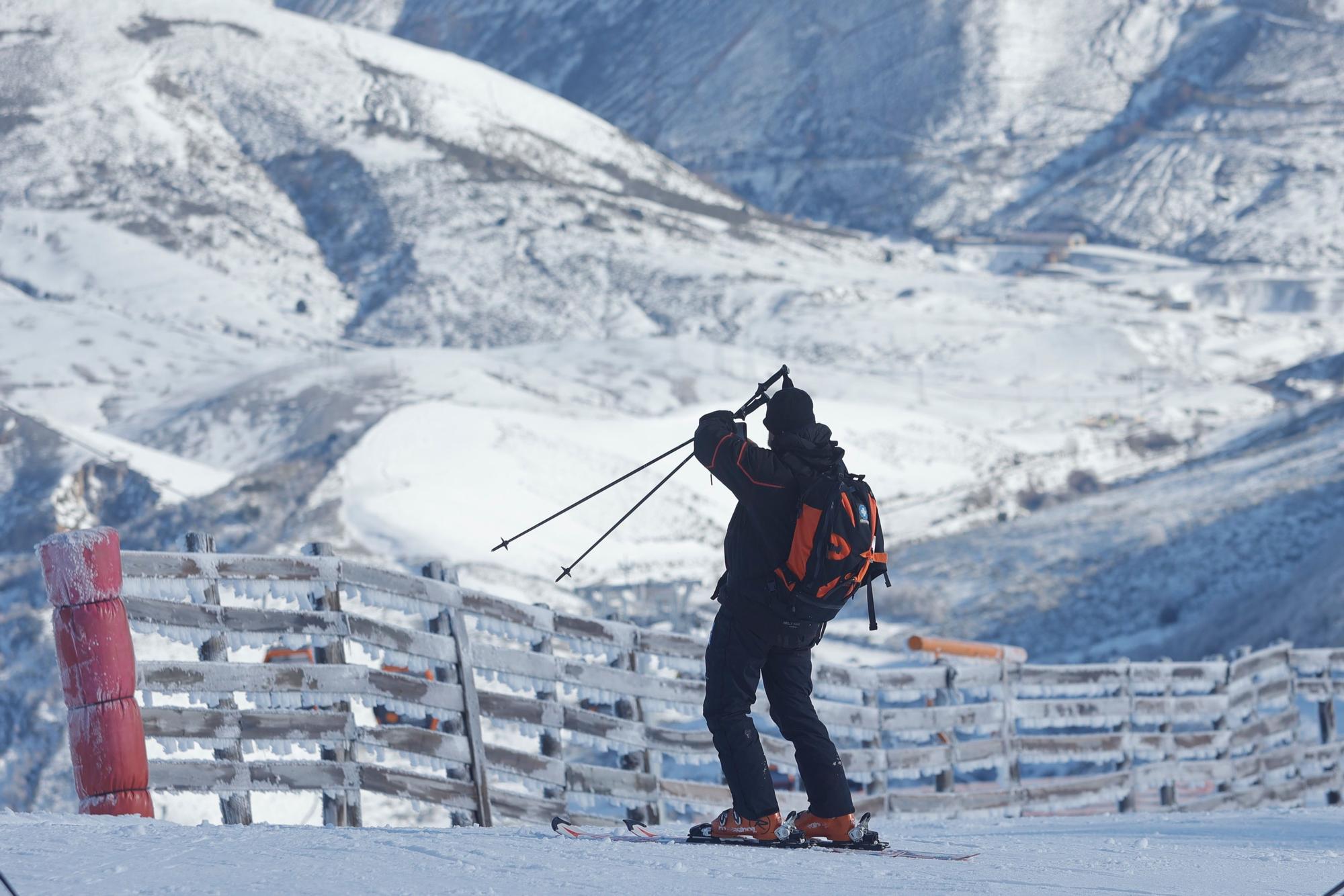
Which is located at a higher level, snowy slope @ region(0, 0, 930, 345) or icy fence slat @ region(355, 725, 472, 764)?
snowy slope @ region(0, 0, 930, 345)

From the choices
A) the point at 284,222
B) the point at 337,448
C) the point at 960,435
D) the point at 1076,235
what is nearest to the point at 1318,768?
the point at 337,448

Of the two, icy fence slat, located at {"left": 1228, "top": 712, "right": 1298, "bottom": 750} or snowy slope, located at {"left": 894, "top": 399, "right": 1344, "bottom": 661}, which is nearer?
icy fence slat, located at {"left": 1228, "top": 712, "right": 1298, "bottom": 750}

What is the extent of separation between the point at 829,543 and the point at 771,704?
2.51ft

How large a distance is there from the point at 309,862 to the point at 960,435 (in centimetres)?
5135

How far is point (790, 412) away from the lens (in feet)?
18.9

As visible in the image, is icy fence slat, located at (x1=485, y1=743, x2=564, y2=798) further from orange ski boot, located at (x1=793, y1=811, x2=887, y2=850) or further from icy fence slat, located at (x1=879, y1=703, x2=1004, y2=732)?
icy fence slat, located at (x1=879, y1=703, x2=1004, y2=732)

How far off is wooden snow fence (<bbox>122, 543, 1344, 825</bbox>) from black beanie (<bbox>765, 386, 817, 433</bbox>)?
2.20 metres

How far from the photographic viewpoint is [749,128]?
156250 millimetres

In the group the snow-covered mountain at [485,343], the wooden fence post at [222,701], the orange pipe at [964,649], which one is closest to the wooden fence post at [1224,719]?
the orange pipe at [964,649]

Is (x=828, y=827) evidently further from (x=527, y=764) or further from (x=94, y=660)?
(x=94, y=660)

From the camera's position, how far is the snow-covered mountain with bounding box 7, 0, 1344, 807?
127 feet

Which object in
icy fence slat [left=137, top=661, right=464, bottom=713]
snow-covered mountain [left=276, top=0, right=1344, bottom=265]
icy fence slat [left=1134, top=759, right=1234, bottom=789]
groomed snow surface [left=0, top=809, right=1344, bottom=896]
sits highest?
snow-covered mountain [left=276, top=0, right=1344, bottom=265]

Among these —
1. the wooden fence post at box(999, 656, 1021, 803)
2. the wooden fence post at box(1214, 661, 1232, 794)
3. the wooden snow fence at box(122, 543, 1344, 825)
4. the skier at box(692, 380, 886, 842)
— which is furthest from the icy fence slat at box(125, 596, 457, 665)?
the wooden fence post at box(1214, 661, 1232, 794)

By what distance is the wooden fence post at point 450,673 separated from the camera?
741cm
